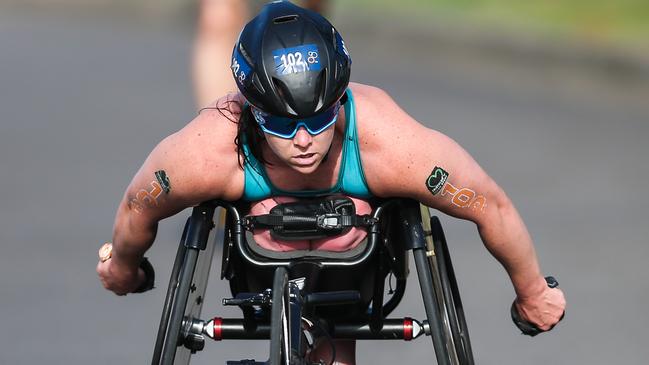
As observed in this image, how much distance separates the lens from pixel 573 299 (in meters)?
8.70

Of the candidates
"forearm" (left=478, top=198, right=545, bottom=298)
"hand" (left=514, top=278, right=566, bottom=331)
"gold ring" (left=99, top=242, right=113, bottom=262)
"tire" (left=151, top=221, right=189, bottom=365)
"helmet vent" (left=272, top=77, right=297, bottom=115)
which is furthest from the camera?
"gold ring" (left=99, top=242, right=113, bottom=262)

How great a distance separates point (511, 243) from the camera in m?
5.48

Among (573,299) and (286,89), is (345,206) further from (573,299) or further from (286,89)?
(573,299)

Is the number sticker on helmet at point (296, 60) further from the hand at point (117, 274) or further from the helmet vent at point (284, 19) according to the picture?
the hand at point (117, 274)

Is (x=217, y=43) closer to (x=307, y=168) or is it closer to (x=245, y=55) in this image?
(x=245, y=55)

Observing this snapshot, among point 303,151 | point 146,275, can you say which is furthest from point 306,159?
point 146,275

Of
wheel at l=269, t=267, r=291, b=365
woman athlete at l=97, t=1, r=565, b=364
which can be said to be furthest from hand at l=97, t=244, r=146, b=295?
wheel at l=269, t=267, r=291, b=365

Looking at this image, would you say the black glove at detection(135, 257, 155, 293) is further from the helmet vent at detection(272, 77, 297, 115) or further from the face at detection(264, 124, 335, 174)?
the helmet vent at detection(272, 77, 297, 115)

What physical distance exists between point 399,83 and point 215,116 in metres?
9.35

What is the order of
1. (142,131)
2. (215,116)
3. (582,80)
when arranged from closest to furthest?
1. (215,116)
2. (142,131)
3. (582,80)

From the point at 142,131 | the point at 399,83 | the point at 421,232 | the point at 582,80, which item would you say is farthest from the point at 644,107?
the point at 421,232

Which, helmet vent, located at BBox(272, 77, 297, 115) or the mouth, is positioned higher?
helmet vent, located at BBox(272, 77, 297, 115)

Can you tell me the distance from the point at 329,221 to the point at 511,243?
62cm

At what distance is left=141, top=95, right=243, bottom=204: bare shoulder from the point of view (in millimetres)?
5188
